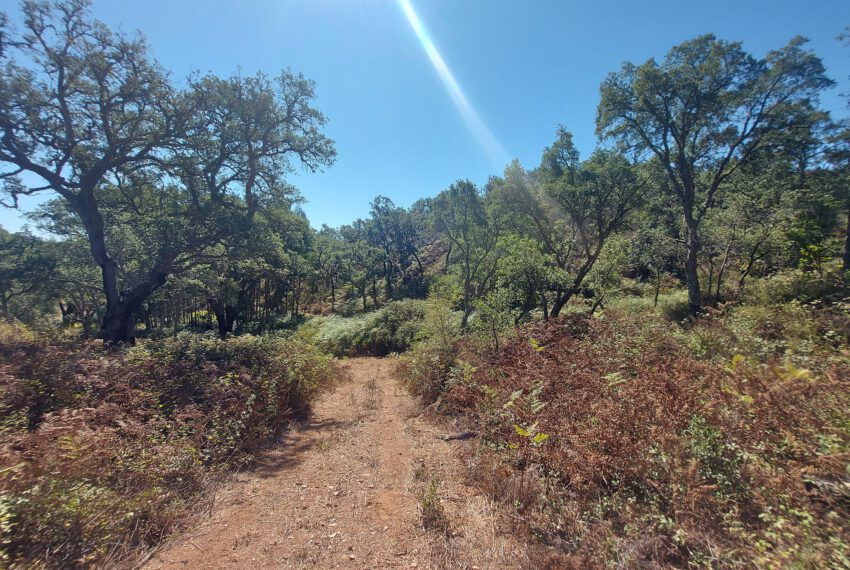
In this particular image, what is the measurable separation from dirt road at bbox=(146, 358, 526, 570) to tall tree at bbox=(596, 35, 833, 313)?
12601mm

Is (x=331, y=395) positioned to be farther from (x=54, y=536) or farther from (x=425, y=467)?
(x=54, y=536)

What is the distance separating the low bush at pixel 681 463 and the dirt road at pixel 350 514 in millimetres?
600

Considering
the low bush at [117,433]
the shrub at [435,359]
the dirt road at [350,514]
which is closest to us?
the low bush at [117,433]

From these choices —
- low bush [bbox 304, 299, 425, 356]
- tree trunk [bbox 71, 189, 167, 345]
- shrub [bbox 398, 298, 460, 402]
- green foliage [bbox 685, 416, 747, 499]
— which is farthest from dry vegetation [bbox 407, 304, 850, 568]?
low bush [bbox 304, 299, 425, 356]

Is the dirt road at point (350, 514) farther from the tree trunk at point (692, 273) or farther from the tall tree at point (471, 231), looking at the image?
the tall tree at point (471, 231)

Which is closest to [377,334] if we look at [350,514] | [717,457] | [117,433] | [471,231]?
[471,231]

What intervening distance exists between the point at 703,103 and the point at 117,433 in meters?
20.2

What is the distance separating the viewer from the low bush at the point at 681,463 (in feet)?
8.79

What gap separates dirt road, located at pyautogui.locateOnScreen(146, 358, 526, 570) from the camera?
3379 millimetres

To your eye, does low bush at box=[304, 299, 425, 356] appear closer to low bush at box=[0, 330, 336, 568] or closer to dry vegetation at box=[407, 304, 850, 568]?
low bush at box=[0, 330, 336, 568]

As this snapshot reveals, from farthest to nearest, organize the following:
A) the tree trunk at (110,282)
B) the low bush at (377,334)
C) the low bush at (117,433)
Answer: the low bush at (377,334)
the tree trunk at (110,282)
the low bush at (117,433)

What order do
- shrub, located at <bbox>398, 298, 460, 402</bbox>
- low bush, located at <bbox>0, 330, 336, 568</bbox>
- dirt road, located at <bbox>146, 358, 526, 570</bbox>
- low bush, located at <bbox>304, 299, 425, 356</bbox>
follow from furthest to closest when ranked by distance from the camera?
low bush, located at <bbox>304, 299, 425, 356</bbox>, shrub, located at <bbox>398, 298, 460, 402</bbox>, dirt road, located at <bbox>146, 358, 526, 570</bbox>, low bush, located at <bbox>0, 330, 336, 568</bbox>

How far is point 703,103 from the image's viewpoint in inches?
519

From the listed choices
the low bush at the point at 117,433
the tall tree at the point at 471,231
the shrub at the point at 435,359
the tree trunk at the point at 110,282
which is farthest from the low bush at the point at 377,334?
the low bush at the point at 117,433
